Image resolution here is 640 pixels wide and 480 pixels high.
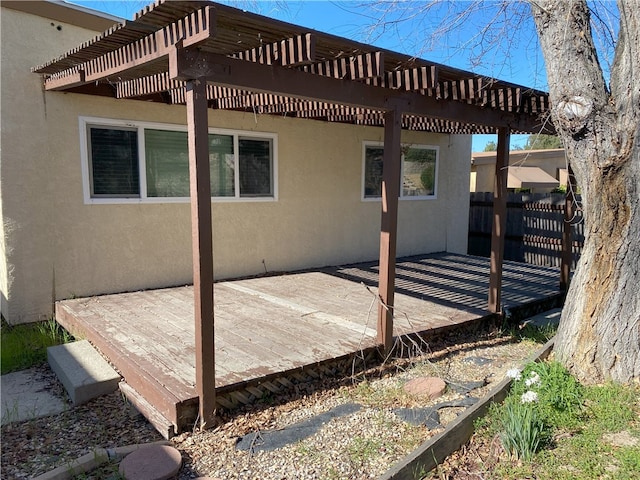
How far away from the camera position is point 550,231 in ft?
31.0

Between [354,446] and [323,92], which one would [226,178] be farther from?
[354,446]

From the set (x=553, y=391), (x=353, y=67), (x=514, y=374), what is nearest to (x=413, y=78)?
(x=353, y=67)

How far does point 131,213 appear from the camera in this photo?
5.66 metres

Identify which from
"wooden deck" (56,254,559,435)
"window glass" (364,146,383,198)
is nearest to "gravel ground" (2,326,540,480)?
"wooden deck" (56,254,559,435)

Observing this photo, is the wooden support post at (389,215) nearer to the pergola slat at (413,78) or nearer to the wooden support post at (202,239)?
the pergola slat at (413,78)

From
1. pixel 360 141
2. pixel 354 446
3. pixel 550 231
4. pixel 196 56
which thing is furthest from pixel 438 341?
pixel 550 231

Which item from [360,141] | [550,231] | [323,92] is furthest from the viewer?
[550,231]

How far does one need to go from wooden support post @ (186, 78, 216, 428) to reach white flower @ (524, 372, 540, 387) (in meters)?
2.27

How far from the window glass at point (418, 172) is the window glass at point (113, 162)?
5.24m

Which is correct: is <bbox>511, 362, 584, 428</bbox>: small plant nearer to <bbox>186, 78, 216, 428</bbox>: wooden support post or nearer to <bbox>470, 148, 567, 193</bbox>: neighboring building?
<bbox>186, 78, 216, 428</bbox>: wooden support post

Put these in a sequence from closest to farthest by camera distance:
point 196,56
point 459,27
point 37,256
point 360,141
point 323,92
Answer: point 196,56 < point 323,92 < point 459,27 < point 37,256 < point 360,141

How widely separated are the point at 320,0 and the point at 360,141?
3.71 m

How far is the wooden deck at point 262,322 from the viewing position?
130 inches

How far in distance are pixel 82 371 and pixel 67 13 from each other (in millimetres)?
3943
